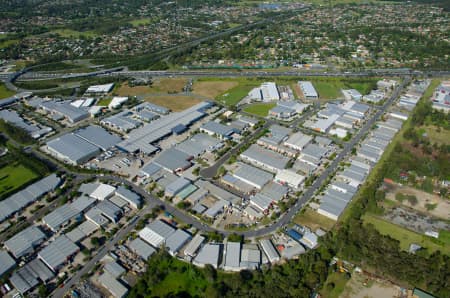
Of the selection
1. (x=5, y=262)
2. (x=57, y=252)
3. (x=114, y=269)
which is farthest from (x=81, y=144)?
(x=114, y=269)

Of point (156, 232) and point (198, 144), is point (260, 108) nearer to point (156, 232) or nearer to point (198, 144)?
point (198, 144)

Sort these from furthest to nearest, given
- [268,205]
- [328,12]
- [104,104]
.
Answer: [328,12] → [104,104] → [268,205]

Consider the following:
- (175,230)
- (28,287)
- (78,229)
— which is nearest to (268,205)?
(175,230)

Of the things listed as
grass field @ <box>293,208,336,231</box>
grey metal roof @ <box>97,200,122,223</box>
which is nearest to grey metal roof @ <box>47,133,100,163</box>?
grey metal roof @ <box>97,200,122,223</box>

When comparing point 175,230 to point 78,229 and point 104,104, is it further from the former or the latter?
point 104,104

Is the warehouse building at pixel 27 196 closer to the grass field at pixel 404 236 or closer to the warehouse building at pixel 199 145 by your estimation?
the warehouse building at pixel 199 145

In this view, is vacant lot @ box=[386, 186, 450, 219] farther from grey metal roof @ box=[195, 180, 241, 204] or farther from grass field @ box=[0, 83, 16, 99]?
grass field @ box=[0, 83, 16, 99]
